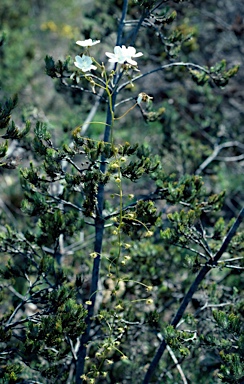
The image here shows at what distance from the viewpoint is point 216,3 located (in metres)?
5.86

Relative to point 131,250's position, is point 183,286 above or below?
below

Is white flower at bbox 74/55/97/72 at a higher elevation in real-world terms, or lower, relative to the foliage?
higher

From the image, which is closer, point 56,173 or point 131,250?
point 56,173

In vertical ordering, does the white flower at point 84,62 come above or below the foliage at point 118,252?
above

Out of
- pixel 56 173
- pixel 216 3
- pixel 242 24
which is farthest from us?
pixel 216 3

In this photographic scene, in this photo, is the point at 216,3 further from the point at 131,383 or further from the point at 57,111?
the point at 131,383

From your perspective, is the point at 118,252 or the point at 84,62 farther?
the point at 118,252

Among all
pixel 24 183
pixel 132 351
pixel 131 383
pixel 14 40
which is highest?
pixel 14 40

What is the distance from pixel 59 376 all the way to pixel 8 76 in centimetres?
→ 447

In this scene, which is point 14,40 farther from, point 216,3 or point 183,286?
point 183,286

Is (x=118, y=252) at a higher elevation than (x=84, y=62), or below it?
below

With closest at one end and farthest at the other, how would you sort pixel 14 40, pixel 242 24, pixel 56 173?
1. pixel 56 173
2. pixel 242 24
3. pixel 14 40

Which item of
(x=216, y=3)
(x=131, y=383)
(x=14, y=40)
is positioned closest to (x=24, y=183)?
(x=131, y=383)

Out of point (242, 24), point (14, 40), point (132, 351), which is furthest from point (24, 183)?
point (14, 40)
